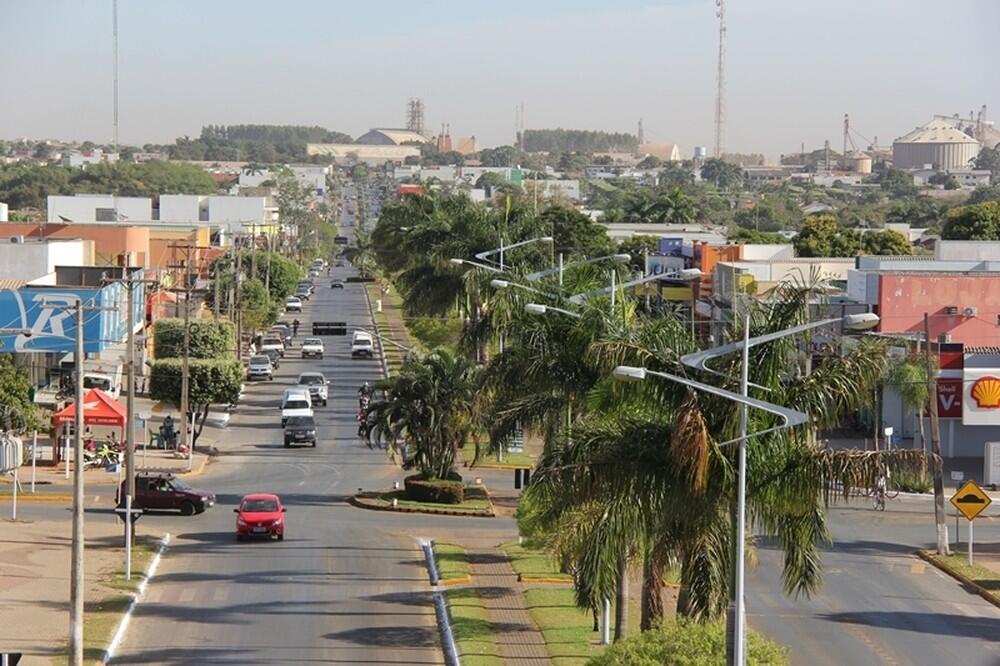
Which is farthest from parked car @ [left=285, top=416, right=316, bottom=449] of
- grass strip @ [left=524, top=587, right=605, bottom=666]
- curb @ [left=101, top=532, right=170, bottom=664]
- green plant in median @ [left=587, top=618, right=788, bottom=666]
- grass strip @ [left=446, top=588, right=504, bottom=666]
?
green plant in median @ [left=587, top=618, right=788, bottom=666]

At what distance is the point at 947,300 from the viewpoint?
186 feet

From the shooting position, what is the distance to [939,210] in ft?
583

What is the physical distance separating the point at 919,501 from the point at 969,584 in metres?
11.9

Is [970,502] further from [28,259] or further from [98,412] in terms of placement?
[28,259]

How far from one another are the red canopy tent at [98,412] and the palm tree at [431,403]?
7.61 meters

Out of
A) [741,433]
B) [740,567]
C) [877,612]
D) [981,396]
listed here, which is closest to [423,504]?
[877,612]

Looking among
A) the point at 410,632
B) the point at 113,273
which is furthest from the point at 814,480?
the point at 113,273

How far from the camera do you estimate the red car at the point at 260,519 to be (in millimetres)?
37031

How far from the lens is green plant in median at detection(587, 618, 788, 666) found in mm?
19047

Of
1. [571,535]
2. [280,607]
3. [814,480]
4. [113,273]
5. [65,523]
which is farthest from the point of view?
[113,273]

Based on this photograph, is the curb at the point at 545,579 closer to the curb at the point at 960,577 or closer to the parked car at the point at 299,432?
the curb at the point at 960,577

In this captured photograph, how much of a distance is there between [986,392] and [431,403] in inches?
740

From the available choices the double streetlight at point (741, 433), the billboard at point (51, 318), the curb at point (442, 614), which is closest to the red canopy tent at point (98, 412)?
the billboard at point (51, 318)

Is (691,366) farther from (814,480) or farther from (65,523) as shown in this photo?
(65,523)
